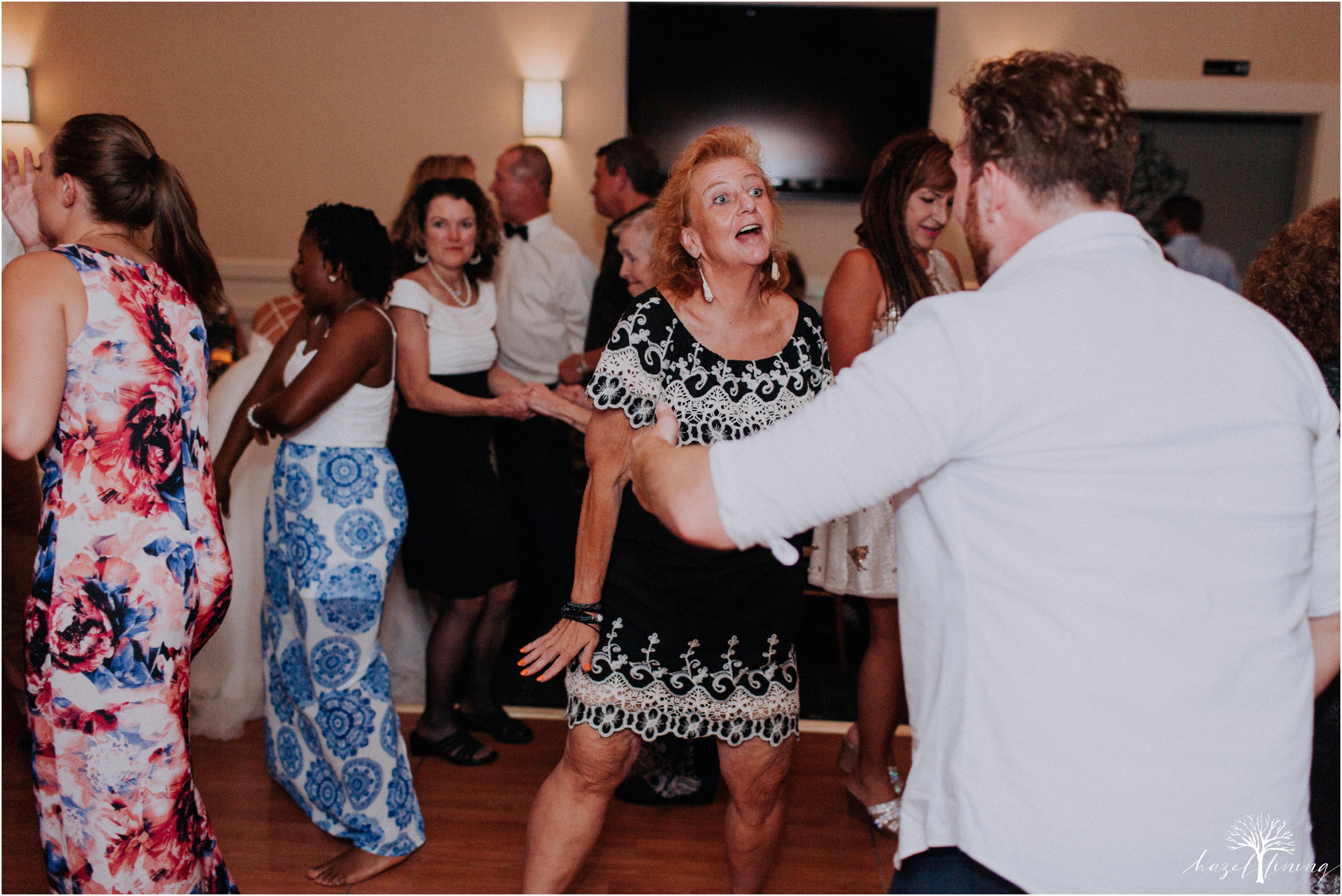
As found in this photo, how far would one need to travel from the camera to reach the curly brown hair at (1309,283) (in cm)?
178

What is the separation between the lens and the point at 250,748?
3.00 m

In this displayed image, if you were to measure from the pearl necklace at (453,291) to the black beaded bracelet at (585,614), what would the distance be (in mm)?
1260

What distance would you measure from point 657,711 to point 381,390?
1.09m

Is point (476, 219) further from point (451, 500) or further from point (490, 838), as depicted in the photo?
point (490, 838)

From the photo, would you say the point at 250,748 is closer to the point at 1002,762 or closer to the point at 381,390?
the point at 381,390

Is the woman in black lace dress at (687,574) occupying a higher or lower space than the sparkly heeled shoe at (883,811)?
higher

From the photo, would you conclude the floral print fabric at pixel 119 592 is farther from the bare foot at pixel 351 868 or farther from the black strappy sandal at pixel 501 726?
the black strappy sandal at pixel 501 726

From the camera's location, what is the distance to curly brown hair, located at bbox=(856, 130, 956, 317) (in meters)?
2.46

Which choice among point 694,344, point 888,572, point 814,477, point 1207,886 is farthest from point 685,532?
point 888,572

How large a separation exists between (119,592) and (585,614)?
31.3 inches

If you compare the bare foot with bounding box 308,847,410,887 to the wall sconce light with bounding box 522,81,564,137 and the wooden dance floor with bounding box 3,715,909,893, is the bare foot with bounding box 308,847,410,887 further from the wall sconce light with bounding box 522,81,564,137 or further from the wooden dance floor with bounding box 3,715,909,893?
the wall sconce light with bounding box 522,81,564,137

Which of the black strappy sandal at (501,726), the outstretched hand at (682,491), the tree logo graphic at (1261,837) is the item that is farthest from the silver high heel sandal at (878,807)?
the outstretched hand at (682,491)

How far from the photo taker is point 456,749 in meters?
2.94

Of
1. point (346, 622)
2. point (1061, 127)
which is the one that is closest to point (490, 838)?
point (346, 622)
